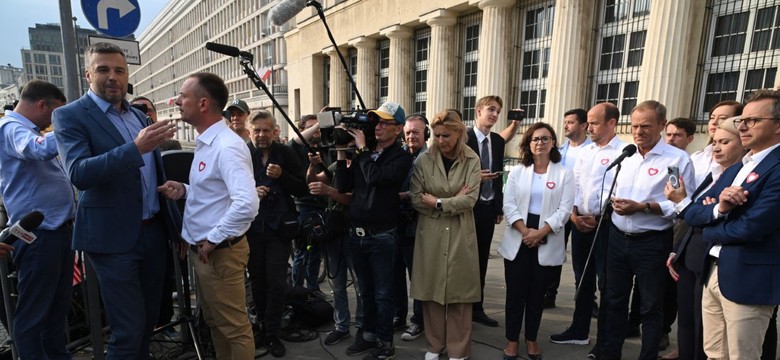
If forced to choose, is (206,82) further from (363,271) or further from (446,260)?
(446,260)

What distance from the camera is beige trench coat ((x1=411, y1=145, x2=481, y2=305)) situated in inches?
125

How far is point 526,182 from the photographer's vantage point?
11.3 ft

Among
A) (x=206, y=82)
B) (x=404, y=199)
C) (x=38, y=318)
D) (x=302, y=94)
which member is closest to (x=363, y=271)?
(x=404, y=199)

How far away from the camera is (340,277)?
3.81 meters

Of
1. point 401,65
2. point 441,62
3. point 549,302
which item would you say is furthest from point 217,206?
point 401,65

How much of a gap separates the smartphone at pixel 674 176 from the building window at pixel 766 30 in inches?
367

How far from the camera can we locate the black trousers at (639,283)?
303cm

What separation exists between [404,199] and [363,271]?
717mm

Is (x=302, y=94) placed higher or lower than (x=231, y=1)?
lower

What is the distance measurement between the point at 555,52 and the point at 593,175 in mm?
10019

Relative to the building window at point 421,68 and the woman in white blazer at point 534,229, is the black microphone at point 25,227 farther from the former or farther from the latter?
the building window at point 421,68

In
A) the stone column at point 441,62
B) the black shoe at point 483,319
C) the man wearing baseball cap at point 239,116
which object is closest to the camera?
the man wearing baseball cap at point 239,116

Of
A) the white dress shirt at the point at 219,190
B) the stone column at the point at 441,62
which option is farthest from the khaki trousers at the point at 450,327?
the stone column at the point at 441,62

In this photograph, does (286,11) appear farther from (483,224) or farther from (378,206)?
(483,224)
